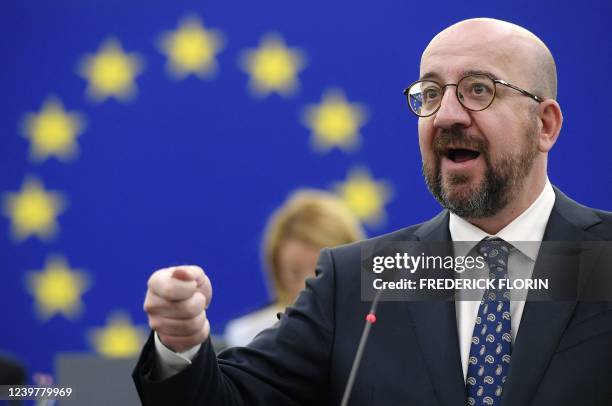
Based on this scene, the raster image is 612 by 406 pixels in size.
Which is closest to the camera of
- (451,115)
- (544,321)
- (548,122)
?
(544,321)

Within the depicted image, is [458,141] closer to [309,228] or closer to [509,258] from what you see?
[509,258]

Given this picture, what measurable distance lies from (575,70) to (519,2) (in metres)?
0.35

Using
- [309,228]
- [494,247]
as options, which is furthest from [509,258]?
[309,228]

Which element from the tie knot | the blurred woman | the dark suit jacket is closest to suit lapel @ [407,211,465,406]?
the dark suit jacket

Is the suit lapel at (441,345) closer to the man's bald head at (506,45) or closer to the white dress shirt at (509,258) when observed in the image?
the white dress shirt at (509,258)

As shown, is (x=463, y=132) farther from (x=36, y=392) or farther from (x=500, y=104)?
(x=36, y=392)

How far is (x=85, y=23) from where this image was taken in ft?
14.8

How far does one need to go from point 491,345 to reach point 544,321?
4.0 inches

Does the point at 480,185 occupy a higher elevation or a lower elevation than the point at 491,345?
higher

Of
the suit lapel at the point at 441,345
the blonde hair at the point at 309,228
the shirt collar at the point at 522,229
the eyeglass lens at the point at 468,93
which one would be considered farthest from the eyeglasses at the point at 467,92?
the blonde hair at the point at 309,228

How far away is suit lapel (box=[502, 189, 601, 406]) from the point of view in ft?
5.57

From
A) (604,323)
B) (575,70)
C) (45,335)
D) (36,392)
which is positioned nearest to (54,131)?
(45,335)

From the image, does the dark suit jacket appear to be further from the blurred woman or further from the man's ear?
the blurred woman

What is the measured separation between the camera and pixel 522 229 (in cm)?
194
